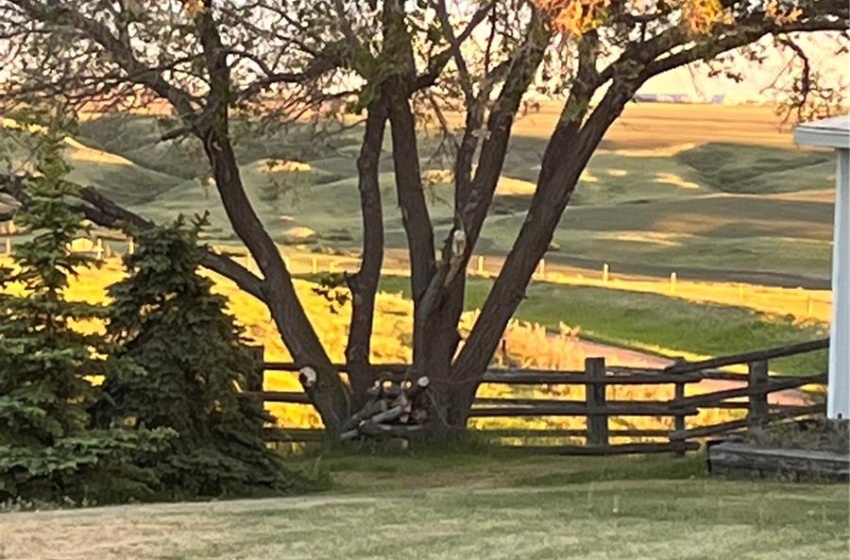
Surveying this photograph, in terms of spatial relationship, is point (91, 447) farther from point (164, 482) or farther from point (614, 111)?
point (614, 111)

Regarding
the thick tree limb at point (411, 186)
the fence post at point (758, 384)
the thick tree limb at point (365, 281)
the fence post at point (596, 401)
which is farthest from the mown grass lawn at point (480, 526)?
the thick tree limb at point (365, 281)

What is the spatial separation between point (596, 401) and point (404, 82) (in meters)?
4.65

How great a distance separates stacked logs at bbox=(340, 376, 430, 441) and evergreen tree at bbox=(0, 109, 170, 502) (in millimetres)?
5535

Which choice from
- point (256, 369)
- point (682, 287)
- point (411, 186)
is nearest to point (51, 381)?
point (256, 369)

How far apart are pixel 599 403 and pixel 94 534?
10.6 meters

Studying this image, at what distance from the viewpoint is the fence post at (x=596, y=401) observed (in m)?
18.5

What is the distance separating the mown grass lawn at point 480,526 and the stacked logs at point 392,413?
5.29 metres

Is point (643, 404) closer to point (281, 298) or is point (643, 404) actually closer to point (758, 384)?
point (758, 384)

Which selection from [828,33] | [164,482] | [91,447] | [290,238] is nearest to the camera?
[91,447]

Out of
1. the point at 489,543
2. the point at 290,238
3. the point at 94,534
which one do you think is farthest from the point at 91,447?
the point at 290,238

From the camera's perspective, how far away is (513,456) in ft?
57.4

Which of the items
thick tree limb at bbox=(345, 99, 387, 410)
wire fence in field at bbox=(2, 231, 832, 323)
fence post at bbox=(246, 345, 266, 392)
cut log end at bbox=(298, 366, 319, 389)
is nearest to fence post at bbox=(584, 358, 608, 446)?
thick tree limb at bbox=(345, 99, 387, 410)

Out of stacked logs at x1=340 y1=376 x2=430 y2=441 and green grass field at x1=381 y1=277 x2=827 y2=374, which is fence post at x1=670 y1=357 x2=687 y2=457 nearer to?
stacked logs at x1=340 y1=376 x2=430 y2=441

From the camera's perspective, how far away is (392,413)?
1769 cm
